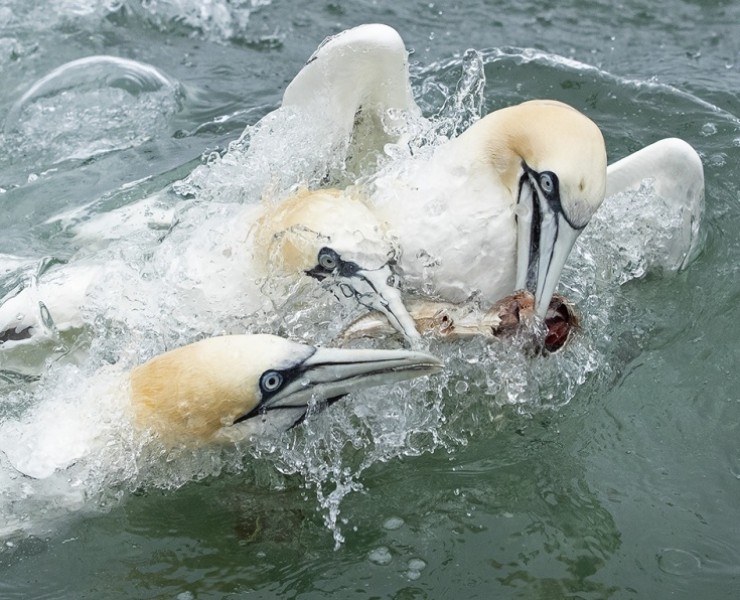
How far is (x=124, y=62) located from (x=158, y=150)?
1.26 metres

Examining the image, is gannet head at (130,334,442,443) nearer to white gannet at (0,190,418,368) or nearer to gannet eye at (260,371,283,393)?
gannet eye at (260,371,283,393)

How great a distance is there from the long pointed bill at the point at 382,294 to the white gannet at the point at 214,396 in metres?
0.44

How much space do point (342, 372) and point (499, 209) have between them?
4.16ft

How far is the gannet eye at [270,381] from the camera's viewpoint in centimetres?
564

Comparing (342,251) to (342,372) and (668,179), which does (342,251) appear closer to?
(342,372)

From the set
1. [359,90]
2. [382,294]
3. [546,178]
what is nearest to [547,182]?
[546,178]

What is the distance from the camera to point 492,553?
226 inches

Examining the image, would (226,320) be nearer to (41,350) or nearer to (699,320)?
(41,350)

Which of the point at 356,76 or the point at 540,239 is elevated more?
the point at 356,76

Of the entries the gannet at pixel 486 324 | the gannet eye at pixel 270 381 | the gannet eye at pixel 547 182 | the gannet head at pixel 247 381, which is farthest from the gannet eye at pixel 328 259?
the gannet eye at pixel 547 182

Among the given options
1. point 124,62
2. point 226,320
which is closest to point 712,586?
point 226,320

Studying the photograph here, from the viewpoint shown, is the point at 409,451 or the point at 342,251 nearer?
the point at 342,251

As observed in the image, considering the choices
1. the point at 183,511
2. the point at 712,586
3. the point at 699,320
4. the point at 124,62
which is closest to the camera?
the point at 712,586

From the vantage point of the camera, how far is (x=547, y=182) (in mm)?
6285
